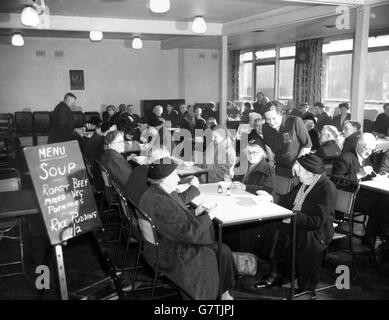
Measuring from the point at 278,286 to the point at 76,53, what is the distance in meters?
9.65

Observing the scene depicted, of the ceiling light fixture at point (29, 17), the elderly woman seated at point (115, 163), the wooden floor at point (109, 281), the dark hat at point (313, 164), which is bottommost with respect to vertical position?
the wooden floor at point (109, 281)

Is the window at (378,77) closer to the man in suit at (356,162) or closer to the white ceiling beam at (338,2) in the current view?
the white ceiling beam at (338,2)

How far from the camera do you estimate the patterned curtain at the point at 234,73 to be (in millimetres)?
13539

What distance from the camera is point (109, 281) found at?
3.50 meters

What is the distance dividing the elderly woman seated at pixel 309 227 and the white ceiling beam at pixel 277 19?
11.9 ft

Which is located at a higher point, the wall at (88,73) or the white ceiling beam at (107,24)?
the white ceiling beam at (107,24)

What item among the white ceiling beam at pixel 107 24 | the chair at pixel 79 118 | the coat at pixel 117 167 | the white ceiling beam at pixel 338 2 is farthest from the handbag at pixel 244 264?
the chair at pixel 79 118

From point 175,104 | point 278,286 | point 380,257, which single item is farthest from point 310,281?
point 175,104

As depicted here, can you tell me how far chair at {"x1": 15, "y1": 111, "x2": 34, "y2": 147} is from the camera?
Answer: 10406 millimetres

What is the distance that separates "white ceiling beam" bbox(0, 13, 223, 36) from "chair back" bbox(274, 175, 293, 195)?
5.18 m

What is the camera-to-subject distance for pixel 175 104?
12.4 m

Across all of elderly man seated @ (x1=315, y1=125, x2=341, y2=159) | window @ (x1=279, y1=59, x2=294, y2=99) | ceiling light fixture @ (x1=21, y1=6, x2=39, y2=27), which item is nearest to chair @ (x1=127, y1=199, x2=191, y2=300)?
elderly man seated @ (x1=315, y1=125, x2=341, y2=159)

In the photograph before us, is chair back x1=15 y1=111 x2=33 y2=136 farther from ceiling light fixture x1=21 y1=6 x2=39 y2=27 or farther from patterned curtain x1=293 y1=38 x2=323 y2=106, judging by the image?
patterned curtain x1=293 y1=38 x2=323 y2=106
